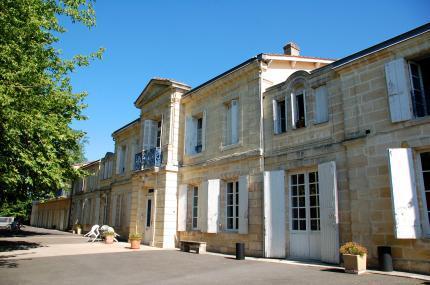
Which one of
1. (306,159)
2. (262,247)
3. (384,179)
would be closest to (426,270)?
(384,179)

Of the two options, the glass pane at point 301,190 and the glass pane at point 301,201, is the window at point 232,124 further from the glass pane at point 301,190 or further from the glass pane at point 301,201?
the glass pane at point 301,201

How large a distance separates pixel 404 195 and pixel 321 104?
11.6 ft

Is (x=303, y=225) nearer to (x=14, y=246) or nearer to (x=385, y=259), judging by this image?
(x=385, y=259)

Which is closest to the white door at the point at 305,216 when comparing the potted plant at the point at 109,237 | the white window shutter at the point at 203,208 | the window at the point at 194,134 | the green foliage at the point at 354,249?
the green foliage at the point at 354,249

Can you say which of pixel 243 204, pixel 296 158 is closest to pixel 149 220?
pixel 243 204

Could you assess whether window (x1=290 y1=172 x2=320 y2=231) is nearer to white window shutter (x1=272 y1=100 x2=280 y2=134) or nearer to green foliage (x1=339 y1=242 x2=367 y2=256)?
white window shutter (x1=272 y1=100 x2=280 y2=134)

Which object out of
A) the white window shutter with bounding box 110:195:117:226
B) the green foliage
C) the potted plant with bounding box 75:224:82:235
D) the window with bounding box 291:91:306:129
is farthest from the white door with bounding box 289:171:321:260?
the potted plant with bounding box 75:224:82:235

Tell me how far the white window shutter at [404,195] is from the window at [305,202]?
2383 millimetres

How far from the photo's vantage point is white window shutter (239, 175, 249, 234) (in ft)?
36.5

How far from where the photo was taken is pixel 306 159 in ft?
32.4

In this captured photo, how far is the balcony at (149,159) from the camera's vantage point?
1527cm

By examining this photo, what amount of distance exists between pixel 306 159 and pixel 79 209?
2284 cm

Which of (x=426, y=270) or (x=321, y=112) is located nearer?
(x=426, y=270)

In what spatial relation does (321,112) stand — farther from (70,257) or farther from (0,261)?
(0,261)
